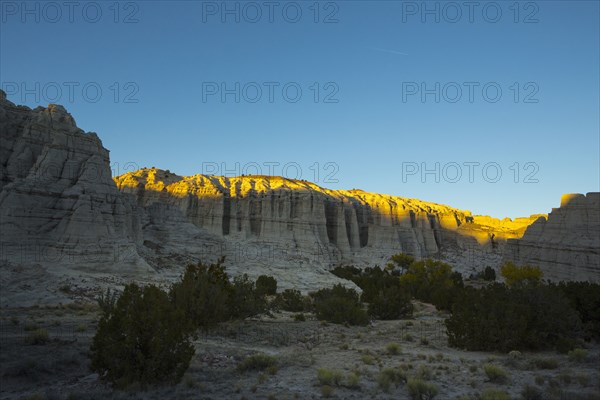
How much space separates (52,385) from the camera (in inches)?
436

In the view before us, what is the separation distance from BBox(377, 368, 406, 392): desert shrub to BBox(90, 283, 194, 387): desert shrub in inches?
200

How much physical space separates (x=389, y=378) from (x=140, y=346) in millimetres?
6629

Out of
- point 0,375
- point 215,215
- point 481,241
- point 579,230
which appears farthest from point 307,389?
point 481,241

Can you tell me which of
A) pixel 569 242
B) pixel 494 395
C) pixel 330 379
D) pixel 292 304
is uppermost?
pixel 569 242

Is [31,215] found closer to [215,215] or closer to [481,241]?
[215,215]

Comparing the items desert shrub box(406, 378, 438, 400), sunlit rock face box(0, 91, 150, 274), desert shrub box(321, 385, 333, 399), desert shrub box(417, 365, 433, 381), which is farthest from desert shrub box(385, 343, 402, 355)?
sunlit rock face box(0, 91, 150, 274)

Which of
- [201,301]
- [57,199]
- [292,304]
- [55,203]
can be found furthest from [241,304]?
[57,199]

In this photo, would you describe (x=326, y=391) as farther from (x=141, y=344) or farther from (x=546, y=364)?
(x=546, y=364)

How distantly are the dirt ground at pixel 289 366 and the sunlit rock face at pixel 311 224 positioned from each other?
3808cm

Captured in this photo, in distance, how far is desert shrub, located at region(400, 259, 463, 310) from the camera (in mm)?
32562

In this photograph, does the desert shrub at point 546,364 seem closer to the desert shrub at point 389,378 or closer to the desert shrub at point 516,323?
the desert shrub at point 516,323

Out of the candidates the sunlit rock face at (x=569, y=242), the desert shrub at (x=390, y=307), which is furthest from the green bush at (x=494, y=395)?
the sunlit rock face at (x=569, y=242)

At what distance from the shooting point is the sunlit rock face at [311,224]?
74375 millimetres

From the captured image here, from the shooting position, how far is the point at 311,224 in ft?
256
